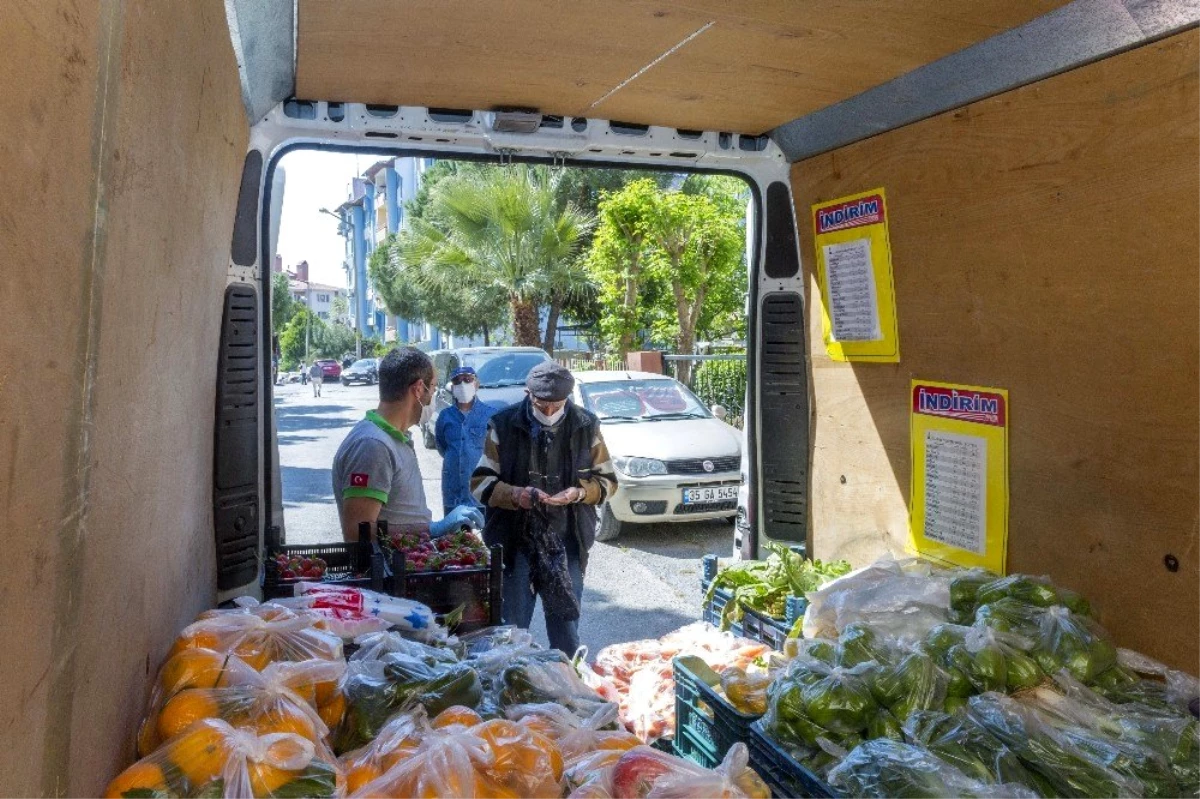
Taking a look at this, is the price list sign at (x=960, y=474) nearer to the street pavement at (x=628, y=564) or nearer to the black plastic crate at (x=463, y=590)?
the black plastic crate at (x=463, y=590)

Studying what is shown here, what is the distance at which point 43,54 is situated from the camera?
1.02 metres

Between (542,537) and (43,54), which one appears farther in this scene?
(542,537)

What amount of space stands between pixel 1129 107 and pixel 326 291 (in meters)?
125

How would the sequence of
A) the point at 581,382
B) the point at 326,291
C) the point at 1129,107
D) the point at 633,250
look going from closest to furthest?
1. the point at 1129,107
2. the point at 581,382
3. the point at 633,250
4. the point at 326,291

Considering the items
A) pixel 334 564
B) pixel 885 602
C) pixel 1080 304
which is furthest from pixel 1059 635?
pixel 334 564

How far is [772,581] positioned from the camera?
3.60m

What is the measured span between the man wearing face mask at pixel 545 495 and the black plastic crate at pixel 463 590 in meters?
1.03

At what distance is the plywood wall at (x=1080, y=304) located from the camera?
7.68 feet

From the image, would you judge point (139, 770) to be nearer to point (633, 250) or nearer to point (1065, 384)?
point (1065, 384)

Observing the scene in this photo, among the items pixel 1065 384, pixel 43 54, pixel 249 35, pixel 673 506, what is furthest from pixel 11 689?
pixel 673 506

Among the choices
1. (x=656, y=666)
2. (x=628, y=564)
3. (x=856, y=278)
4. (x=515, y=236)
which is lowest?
(x=628, y=564)

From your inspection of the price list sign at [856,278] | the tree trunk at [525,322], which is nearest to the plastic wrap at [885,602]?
the price list sign at [856,278]

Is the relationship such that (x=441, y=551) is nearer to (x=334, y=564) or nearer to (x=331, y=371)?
(x=334, y=564)

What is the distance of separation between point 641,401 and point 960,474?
7.28 m
